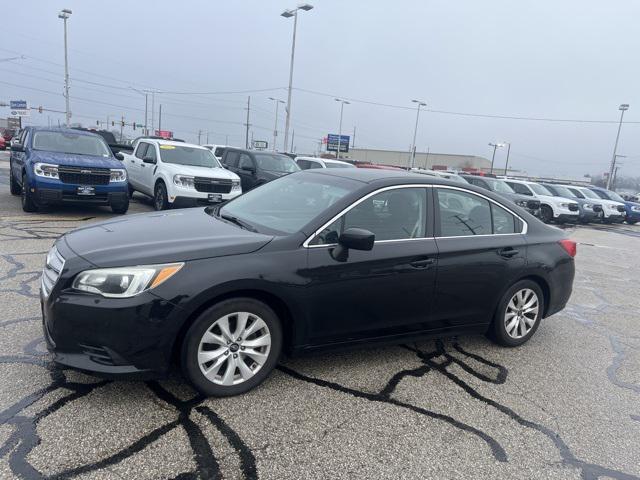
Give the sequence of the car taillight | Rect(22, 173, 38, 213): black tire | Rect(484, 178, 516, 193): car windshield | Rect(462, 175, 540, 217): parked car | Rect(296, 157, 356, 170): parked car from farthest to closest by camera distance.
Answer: Rect(484, 178, 516, 193): car windshield < Rect(462, 175, 540, 217): parked car < Rect(296, 157, 356, 170): parked car < Rect(22, 173, 38, 213): black tire < the car taillight

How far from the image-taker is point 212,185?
1135 centimetres

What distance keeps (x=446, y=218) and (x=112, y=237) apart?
8.72 ft

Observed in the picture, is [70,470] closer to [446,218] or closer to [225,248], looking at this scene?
[225,248]

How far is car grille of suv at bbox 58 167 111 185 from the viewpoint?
923 centimetres

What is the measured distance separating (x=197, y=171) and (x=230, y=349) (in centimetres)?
888

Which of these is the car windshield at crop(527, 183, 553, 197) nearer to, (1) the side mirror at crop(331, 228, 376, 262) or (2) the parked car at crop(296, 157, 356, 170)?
(2) the parked car at crop(296, 157, 356, 170)

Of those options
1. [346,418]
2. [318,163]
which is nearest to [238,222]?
[346,418]

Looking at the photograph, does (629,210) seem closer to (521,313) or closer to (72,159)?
(521,313)

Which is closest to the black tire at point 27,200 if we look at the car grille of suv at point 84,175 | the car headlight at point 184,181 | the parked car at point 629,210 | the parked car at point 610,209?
the car grille of suv at point 84,175

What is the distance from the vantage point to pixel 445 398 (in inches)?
140

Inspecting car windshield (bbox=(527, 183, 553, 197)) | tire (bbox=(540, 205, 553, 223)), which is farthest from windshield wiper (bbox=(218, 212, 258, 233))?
car windshield (bbox=(527, 183, 553, 197))

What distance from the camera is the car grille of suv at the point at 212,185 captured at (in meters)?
11.2

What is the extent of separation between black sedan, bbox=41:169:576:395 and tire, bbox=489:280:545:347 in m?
0.01

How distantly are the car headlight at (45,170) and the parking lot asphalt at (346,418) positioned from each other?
518cm
